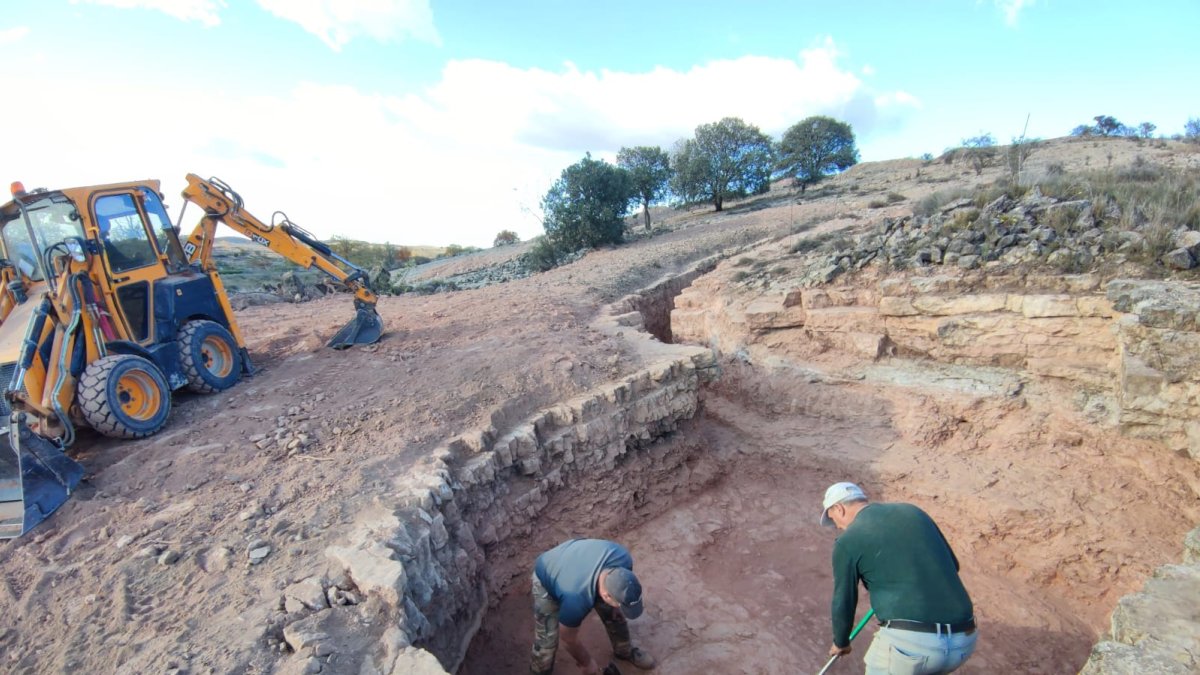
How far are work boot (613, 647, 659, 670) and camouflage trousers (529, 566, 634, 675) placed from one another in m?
0.28

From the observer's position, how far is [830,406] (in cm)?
753

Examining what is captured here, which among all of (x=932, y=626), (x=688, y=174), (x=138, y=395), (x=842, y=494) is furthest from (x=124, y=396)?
(x=688, y=174)

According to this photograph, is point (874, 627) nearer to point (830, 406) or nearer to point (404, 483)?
point (830, 406)

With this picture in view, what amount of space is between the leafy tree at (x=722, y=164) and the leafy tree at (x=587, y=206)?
835cm

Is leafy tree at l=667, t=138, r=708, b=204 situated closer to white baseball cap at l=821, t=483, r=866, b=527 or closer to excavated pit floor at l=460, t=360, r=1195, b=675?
excavated pit floor at l=460, t=360, r=1195, b=675

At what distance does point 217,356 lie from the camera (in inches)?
260

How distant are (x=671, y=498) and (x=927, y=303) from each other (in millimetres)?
4184

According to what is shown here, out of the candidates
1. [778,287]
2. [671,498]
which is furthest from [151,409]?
[778,287]

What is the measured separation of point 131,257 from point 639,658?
21.5ft

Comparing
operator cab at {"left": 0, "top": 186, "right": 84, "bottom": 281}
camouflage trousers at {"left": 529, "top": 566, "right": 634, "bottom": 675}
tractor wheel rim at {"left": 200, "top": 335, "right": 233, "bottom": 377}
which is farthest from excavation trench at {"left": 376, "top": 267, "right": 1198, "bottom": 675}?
operator cab at {"left": 0, "top": 186, "right": 84, "bottom": 281}

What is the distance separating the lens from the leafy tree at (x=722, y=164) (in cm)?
2688

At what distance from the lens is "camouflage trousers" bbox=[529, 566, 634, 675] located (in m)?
4.05

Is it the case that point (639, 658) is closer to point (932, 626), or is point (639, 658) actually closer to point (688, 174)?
point (932, 626)

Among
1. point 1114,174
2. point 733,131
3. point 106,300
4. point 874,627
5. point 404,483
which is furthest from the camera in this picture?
point 733,131
